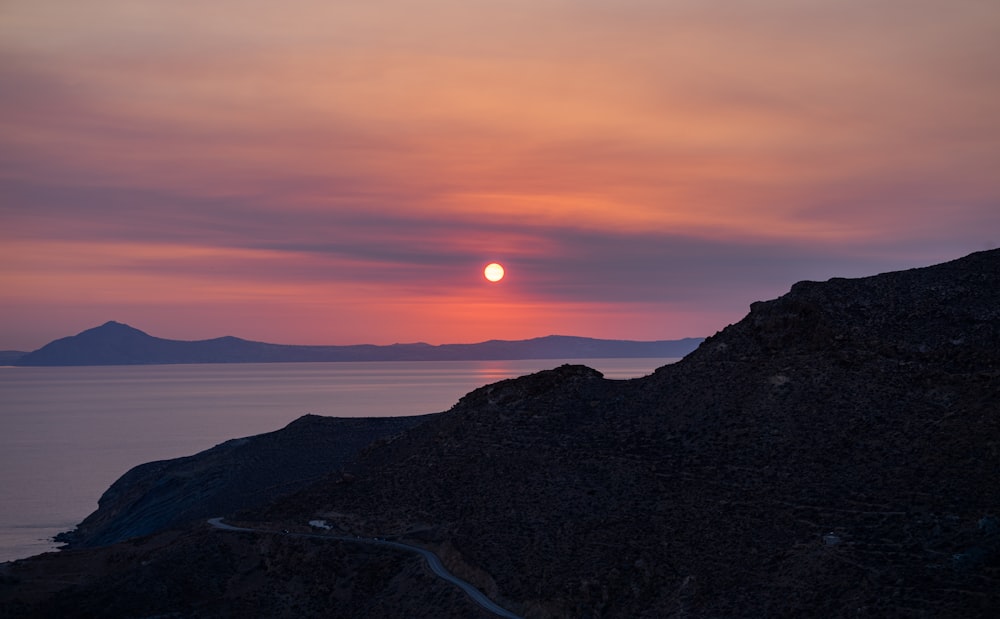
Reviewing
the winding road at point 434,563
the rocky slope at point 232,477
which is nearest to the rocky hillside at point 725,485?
the winding road at point 434,563

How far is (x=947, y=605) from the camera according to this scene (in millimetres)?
35844

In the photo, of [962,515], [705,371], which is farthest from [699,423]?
[962,515]

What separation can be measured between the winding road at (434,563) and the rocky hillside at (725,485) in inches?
23.8

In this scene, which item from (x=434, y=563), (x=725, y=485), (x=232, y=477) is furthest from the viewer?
(x=232, y=477)

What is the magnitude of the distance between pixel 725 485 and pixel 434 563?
14281mm

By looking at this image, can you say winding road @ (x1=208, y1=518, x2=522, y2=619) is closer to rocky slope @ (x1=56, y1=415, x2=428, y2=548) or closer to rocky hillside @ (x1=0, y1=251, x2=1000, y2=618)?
rocky hillside @ (x1=0, y1=251, x2=1000, y2=618)

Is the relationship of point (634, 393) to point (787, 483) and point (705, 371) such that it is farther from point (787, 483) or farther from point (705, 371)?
point (787, 483)

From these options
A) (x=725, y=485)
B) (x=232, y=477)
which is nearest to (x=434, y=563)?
(x=725, y=485)

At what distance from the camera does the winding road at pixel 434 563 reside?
4541 centimetres

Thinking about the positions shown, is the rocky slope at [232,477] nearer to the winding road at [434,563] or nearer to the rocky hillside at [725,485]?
the rocky hillside at [725,485]

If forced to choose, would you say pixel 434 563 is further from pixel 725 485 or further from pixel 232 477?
pixel 232 477

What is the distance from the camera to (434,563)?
50.8 m

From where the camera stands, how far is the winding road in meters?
45.4

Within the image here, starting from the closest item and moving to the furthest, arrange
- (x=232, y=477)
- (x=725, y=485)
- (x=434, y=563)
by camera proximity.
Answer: (x=725, y=485), (x=434, y=563), (x=232, y=477)
